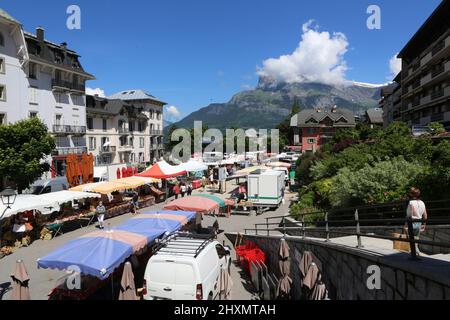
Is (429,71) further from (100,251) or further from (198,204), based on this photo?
(100,251)

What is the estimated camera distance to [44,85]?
40250 millimetres

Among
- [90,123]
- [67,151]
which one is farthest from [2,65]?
[90,123]

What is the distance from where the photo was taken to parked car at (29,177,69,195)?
1164 inches

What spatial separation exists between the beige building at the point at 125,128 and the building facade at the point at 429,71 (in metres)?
43.7

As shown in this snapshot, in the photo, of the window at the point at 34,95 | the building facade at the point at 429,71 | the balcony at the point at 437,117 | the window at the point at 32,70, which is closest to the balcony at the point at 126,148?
the window at the point at 34,95

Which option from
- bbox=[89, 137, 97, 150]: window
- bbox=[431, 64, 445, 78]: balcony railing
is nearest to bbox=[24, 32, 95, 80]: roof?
bbox=[89, 137, 97, 150]: window

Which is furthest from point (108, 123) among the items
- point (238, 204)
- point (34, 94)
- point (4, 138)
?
point (238, 204)

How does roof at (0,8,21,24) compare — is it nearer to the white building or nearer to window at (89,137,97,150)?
the white building

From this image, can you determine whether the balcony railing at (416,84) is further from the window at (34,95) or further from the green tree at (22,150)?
the window at (34,95)

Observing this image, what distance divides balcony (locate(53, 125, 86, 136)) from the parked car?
12.3 m

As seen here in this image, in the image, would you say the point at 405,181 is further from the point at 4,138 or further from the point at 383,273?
the point at 4,138

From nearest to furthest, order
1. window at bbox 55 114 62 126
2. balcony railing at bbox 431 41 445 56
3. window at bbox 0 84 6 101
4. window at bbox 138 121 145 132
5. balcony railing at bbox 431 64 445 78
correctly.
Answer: window at bbox 0 84 6 101, balcony railing at bbox 431 41 445 56, balcony railing at bbox 431 64 445 78, window at bbox 55 114 62 126, window at bbox 138 121 145 132

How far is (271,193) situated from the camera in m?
26.1

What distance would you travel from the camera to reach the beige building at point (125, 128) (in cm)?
5316
